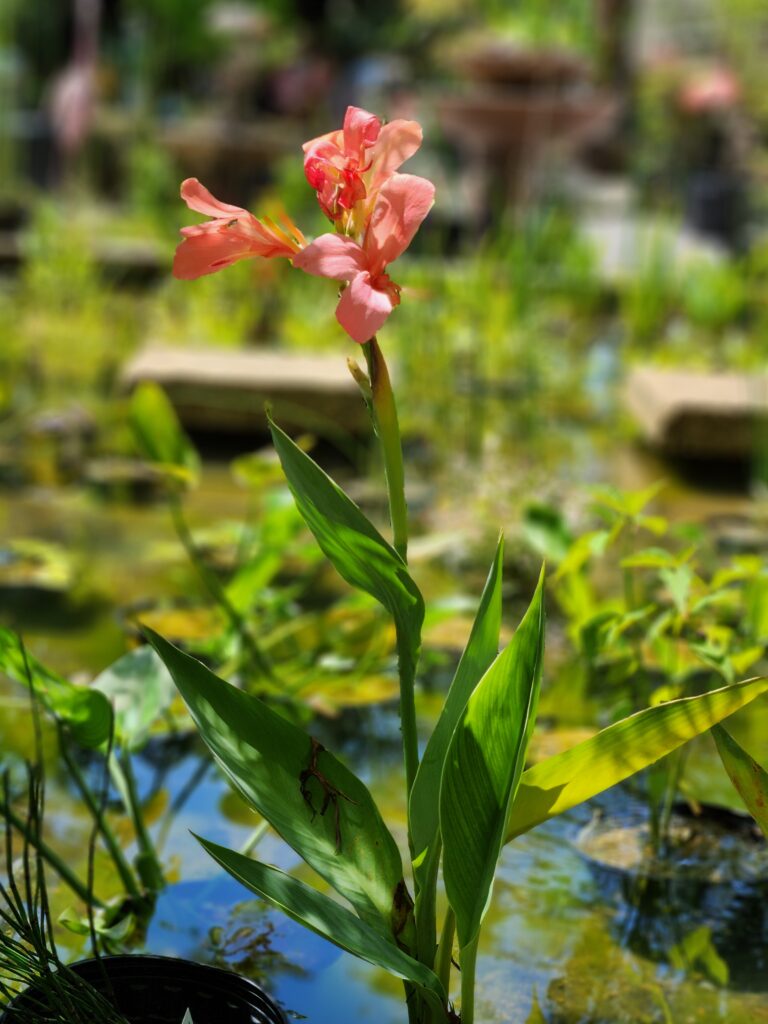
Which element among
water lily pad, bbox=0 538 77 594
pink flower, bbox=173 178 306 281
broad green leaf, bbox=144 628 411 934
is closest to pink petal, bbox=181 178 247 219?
pink flower, bbox=173 178 306 281

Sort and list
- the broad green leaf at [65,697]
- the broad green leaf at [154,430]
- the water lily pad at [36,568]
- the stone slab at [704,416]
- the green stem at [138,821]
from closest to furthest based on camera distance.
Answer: the broad green leaf at [65,697] → the green stem at [138,821] → the broad green leaf at [154,430] → the water lily pad at [36,568] → the stone slab at [704,416]

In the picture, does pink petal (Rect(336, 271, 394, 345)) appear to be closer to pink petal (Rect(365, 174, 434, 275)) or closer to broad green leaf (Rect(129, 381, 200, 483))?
pink petal (Rect(365, 174, 434, 275))

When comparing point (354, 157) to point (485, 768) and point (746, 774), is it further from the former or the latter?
point (746, 774)

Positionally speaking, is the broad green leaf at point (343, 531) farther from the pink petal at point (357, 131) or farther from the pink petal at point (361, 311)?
the pink petal at point (357, 131)

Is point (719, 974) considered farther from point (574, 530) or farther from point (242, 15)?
point (242, 15)

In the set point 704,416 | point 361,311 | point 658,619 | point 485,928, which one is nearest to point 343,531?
point 361,311

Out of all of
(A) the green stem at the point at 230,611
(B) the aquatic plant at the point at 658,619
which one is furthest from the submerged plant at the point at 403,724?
(A) the green stem at the point at 230,611
